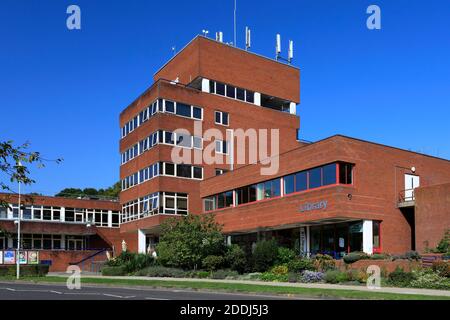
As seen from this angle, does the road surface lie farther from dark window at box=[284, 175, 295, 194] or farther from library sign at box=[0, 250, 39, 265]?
library sign at box=[0, 250, 39, 265]

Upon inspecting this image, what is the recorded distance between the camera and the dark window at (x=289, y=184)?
40406 mm

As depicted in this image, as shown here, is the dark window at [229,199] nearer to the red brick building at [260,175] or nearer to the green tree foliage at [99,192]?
the red brick building at [260,175]

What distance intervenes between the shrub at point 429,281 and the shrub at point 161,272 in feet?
50.8

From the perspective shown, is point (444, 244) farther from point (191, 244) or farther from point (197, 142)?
point (197, 142)

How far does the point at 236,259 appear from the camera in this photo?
3725cm

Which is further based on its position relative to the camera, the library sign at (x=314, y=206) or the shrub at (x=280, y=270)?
the library sign at (x=314, y=206)

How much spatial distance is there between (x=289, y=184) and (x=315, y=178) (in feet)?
10.9

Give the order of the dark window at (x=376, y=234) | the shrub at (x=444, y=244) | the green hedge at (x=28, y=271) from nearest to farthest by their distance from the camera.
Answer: the shrub at (x=444, y=244)
the dark window at (x=376, y=234)
the green hedge at (x=28, y=271)

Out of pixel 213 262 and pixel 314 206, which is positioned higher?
pixel 314 206

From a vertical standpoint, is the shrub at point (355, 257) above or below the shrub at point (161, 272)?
above

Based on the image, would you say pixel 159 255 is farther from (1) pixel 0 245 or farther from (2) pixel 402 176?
(1) pixel 0 245

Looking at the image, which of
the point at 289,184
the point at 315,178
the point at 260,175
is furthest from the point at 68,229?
the point at 315,178

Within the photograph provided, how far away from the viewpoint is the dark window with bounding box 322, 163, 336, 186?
36188 mm

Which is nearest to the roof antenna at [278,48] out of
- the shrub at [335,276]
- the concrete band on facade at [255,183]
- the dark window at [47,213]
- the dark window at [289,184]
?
the concrete band on facade at [255,183]
